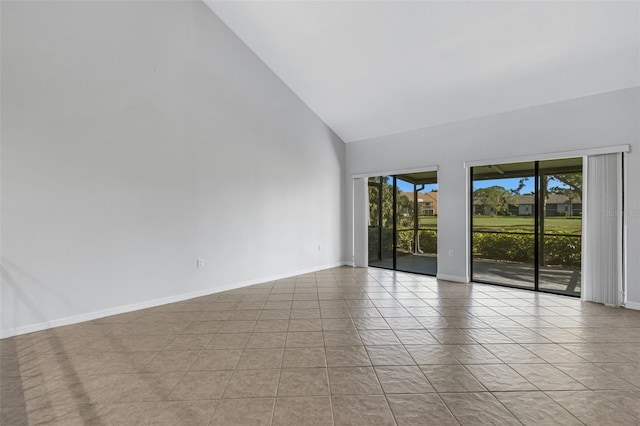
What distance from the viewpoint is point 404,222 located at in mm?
6520

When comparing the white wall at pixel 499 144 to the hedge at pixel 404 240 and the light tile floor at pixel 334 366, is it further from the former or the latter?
the light tile floor at pixel 334 366

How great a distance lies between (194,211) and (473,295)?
4422 mm

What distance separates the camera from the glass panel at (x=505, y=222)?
4.96m

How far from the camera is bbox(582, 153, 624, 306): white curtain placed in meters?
3.87

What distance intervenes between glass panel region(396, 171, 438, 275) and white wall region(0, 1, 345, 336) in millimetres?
2471

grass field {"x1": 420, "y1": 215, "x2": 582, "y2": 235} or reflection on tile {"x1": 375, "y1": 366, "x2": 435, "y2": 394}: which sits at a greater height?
grass field {"x1": 420, "y1": 215, "x2": 582, "y2": 235}

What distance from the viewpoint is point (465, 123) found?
5.14 metres

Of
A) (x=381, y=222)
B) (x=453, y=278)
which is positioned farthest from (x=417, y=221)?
(x=453, y=278)

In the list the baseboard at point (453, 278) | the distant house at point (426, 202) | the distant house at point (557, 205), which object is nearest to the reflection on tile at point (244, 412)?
the baseboard at point (453, 278)

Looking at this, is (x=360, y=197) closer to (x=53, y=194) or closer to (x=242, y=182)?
(x=242, y=182)

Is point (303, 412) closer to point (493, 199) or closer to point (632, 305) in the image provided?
point (632, 305)

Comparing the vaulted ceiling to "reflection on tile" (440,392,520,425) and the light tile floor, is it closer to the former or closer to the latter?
the light tile floor

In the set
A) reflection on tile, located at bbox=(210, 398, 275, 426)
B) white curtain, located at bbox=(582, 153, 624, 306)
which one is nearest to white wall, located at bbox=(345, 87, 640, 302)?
white curtain, located at bbox=(582, 153, 624, 306)

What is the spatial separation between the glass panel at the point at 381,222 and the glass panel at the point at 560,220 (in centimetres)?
271
